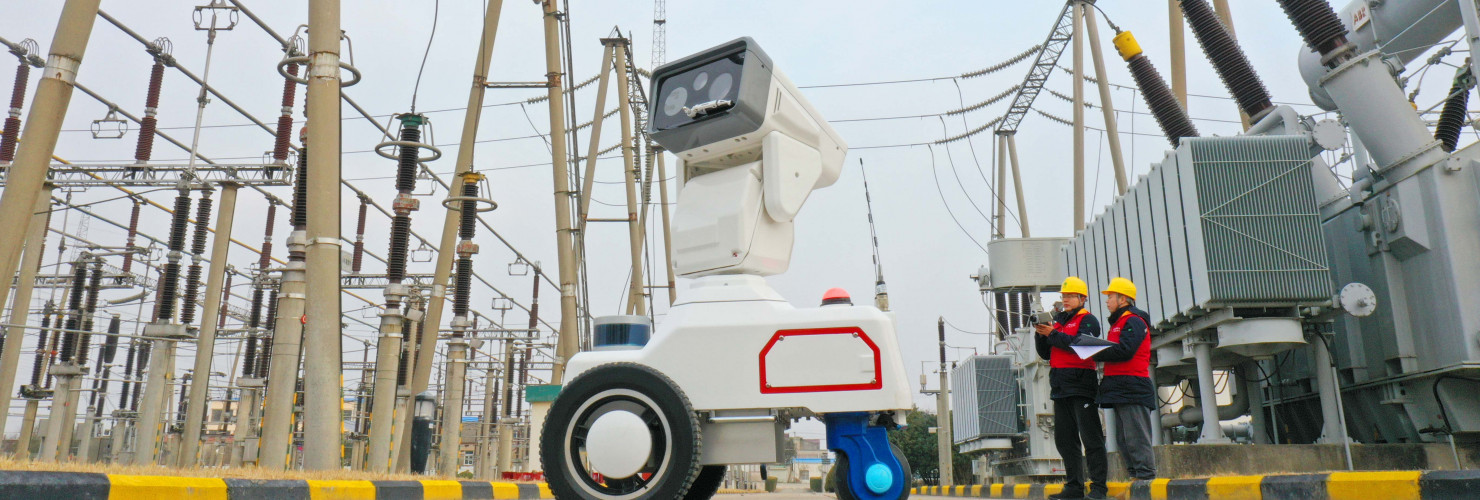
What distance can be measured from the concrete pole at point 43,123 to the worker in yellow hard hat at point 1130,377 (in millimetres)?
8054

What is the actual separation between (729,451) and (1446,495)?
11.3 ft

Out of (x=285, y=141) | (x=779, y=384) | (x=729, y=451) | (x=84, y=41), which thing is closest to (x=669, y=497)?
(x=729, y=451)

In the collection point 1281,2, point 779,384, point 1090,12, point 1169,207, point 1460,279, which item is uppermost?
point 1090,12

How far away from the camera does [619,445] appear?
4203mm

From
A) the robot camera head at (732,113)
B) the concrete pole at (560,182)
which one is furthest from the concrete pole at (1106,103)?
the robot camera head at (732,113)

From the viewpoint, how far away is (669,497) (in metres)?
4.18

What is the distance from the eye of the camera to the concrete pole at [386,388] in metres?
16.6

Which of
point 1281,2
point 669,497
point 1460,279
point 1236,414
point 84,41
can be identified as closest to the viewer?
point 669,497

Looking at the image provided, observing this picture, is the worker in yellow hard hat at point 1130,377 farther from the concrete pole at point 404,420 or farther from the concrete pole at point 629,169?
the concrete pole at point 629,169

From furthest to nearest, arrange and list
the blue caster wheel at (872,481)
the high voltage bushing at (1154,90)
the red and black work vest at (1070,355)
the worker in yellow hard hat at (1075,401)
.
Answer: the high voltage bushing at (1154,90), the red and black work vest at (1070,355), the worker in yellow hard hat at (1075,401), the blue caster wheel at (872,481)

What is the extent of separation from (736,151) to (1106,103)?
15982 millimetres

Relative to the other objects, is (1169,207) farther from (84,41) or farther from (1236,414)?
(84,41)

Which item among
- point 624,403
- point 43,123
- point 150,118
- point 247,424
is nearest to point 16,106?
point 150,118

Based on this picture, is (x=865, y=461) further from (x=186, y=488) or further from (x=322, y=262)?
(x=322, y=262)
